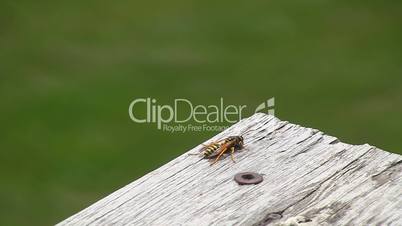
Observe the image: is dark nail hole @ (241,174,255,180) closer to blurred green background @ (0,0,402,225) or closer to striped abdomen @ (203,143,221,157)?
striped abdomen @ (203,143,221,157)

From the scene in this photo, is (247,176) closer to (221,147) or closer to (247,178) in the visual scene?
(247,178)

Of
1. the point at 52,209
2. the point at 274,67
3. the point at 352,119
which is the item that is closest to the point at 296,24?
the point at 274,67

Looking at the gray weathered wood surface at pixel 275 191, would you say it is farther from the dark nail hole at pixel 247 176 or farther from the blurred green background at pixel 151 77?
the blurred green background at pixel 151 77

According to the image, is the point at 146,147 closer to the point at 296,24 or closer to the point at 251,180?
the point at 296,24

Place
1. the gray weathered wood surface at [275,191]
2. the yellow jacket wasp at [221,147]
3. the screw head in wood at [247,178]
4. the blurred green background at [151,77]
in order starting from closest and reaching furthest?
the gray weathered wood surface at [275,191] → the screw head in wood at [247,178] → the yellow jacket wasp at [221,147] → the blurred green background at [151,77]

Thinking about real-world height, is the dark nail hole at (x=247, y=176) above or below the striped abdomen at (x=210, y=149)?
below

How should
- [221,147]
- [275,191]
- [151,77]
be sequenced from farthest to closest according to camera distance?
[151,77] < [221,147] < [275,191]

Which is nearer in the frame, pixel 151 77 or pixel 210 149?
pixel 210 149

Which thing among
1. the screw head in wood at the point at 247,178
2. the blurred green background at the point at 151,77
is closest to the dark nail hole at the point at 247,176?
the screw head in wood at the point at 247,178

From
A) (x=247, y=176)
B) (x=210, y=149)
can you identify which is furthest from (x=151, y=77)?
(x=247, y=176)
